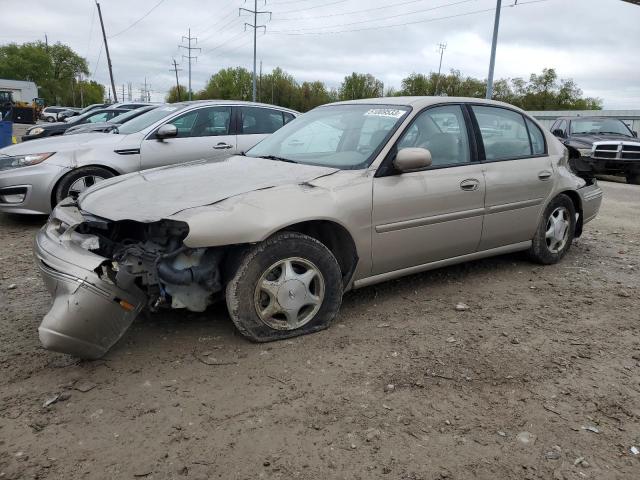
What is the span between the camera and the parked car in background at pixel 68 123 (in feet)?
40.4

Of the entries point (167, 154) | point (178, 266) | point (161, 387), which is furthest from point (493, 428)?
point (167, 154)

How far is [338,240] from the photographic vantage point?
11.8 feet

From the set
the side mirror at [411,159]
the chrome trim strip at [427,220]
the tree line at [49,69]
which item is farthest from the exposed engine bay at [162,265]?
the tree line at [49,69]

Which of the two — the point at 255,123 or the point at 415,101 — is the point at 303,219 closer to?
the point at 415,101

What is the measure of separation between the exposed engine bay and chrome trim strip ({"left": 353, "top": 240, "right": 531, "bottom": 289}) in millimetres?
1070

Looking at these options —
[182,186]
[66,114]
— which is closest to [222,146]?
[182,186]

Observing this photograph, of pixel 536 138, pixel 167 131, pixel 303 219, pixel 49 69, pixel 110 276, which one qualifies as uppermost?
pixel 49 69

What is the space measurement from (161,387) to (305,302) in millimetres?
1007

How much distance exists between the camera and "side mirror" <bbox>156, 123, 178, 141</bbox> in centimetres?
659

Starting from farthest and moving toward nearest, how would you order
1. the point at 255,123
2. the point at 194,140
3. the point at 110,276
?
the point at 255,123
the point at 194,140
the point at 110,276

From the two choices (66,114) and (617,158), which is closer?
(617,158)

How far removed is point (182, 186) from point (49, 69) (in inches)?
4511

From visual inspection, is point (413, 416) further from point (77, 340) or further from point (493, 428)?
point (77, 340)

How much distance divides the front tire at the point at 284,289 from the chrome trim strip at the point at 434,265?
325 mm
